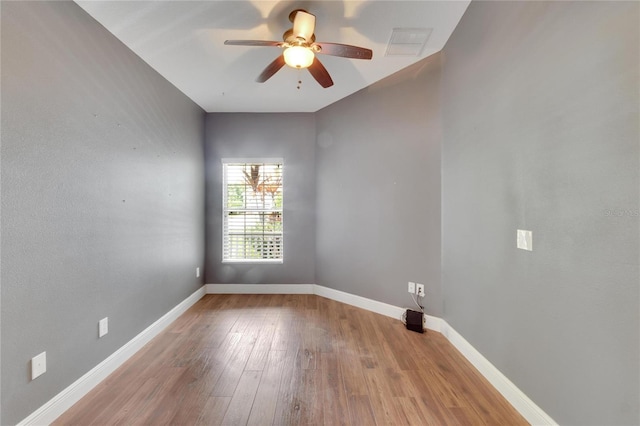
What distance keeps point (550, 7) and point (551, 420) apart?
2209 mm

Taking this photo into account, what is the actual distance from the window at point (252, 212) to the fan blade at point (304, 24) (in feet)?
7.74

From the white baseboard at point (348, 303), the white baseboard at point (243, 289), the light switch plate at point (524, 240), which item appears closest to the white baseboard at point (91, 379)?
the white baseboard at point (348, 303)

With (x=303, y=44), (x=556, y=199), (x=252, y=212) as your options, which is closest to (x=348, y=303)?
(x=252, y=212)

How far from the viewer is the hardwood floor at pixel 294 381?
5.60 ft

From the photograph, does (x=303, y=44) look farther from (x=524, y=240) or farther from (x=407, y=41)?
(x=524, y=240)

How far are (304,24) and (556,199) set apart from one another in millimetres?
1867

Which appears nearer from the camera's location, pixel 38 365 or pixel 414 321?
pixel 38 365

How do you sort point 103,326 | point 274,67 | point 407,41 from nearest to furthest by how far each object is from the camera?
point 103,326 < point 274,67 < point 407,41

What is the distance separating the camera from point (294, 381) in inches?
80.0

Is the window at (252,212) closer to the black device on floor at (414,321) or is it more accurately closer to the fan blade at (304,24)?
the black device on floor at (414,321)

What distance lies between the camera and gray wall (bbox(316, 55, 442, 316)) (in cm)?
290

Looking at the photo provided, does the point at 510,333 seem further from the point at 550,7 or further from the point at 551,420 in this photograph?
the point at 550,7

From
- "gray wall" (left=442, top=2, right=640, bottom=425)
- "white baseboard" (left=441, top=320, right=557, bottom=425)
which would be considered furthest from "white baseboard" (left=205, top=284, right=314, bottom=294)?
"gray wall" (left=442, top=2, right=640, bottom=425)

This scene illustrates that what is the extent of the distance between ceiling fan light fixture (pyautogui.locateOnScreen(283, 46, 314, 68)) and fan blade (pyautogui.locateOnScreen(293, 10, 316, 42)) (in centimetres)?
8
